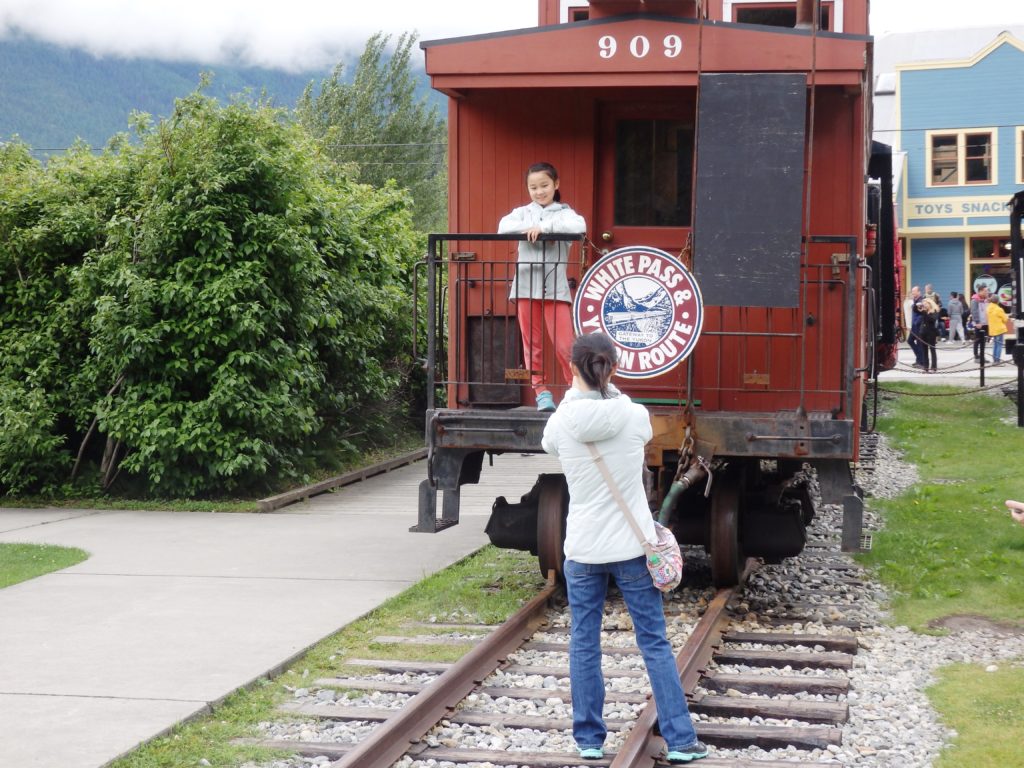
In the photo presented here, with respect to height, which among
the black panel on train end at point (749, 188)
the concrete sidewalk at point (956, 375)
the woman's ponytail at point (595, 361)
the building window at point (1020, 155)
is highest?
the building window at point (1020, 155)

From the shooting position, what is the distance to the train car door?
26.2 feet

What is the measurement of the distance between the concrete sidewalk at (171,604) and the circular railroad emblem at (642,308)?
232cm

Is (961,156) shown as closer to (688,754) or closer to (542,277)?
(542,277)

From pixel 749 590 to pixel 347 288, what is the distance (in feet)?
23.3

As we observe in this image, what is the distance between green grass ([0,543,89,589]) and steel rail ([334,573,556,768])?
373cm

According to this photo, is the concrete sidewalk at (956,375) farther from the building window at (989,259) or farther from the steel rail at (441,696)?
the steel rail at (441,696)

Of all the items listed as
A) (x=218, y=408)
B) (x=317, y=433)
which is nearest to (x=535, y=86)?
(x=218, y=408)

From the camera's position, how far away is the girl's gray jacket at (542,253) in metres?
7.47

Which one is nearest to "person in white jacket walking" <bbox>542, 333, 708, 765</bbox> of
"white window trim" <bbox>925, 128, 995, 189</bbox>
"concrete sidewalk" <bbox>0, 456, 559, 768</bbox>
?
"concrete sidewalk" <bbox>0, 456, 559, 768</bbox>

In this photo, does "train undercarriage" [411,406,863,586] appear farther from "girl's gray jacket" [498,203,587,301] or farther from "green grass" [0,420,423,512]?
"green grass" [0,420,423,512]

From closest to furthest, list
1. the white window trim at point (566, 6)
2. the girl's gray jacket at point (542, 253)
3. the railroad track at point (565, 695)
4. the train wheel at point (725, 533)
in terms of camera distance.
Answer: the railroad track at point (565, 695)
the girl's gray jacket at point (542, 253)
the train wheel at point (725, 533)
the white window trim at point (566, 6)

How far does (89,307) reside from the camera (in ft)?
40.3

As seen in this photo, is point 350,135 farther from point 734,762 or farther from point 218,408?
point 734,762

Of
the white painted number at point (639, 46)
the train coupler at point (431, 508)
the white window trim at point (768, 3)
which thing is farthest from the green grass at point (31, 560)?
the white window trim at point (768, 3)
